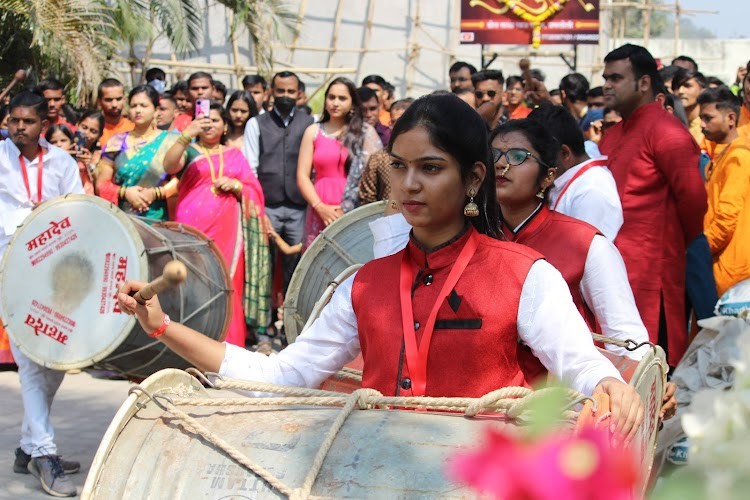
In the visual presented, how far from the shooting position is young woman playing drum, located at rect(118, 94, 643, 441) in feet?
8.43

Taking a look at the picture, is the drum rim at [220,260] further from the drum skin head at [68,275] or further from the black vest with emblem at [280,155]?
the black vest with emblem at [280,155]

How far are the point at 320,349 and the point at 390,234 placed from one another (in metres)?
1.34

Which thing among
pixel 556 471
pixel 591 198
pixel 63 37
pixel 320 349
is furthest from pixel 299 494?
pixel 63 37

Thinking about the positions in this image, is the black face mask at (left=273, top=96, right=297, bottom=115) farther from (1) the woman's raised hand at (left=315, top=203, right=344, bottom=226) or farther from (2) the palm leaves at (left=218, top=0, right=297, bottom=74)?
(2) the palm leaves at (left=218, top=0, right=297, bottom=74)

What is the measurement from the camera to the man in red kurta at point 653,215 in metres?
5.18

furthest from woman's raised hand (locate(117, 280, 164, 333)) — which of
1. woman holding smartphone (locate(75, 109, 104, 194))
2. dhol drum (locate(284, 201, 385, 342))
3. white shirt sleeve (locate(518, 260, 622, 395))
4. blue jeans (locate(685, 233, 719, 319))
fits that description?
woman holding smartphone (locate(75, 109, 104, 194))

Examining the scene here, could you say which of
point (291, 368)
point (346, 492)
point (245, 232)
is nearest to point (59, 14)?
point (245, 232)

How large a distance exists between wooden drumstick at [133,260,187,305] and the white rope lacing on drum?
22 cm

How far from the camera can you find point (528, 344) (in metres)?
2.58

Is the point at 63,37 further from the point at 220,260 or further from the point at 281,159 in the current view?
the point at 220,260

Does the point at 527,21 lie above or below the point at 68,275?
above

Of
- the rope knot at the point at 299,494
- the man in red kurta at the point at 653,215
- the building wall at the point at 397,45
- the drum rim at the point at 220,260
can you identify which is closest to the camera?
the rope knot at the point at 299,494

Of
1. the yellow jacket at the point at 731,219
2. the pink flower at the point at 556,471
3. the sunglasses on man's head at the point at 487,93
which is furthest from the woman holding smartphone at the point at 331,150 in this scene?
the pink flower at the point at 556,471

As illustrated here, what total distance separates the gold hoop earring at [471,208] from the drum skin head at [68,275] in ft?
8.16
